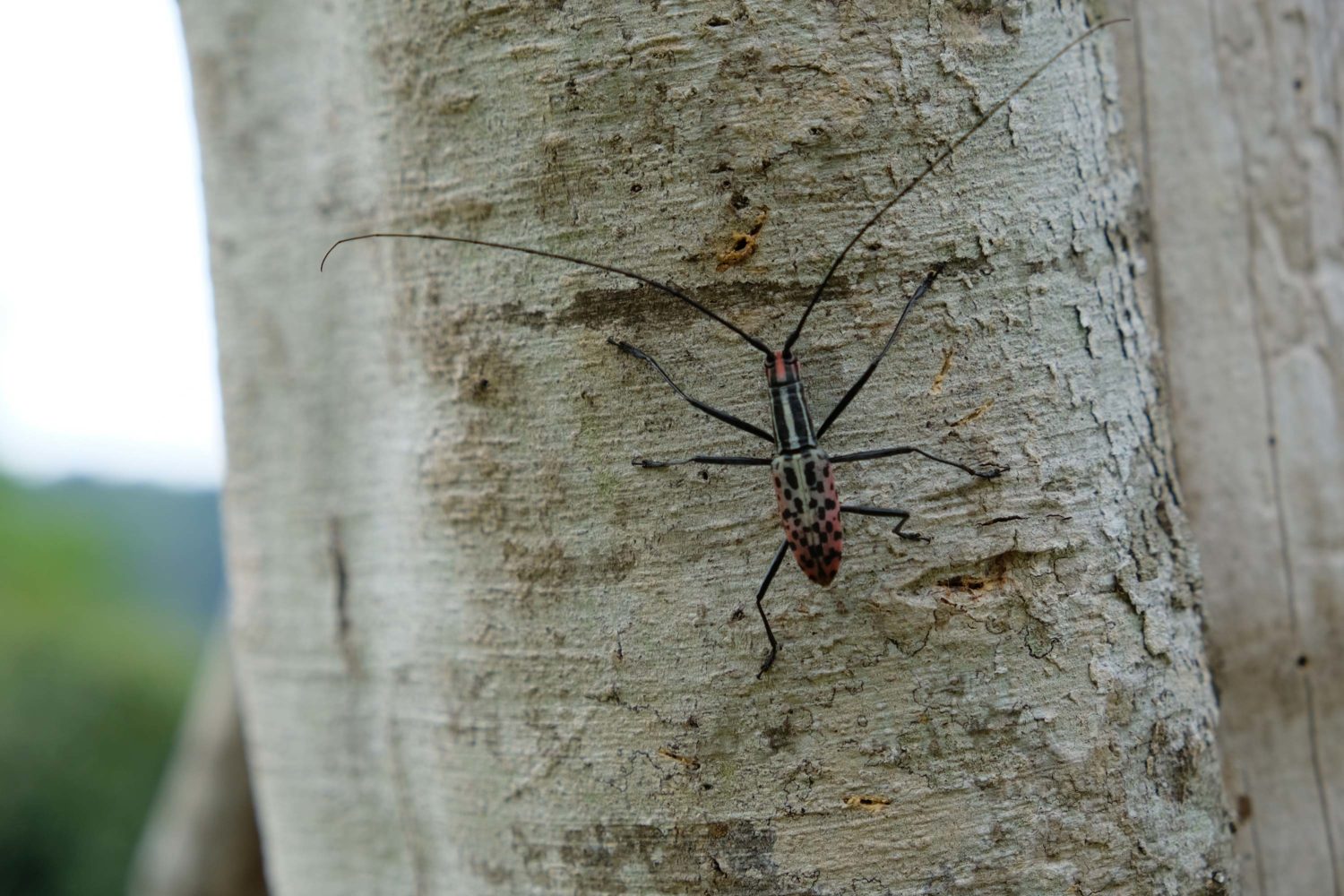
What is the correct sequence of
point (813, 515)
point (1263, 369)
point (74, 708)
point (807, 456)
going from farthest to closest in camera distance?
point (74, 708) → point (1263, 369) → point (807, 456) → point (813, 515)

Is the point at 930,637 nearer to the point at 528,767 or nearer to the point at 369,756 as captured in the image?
the point at 528,767

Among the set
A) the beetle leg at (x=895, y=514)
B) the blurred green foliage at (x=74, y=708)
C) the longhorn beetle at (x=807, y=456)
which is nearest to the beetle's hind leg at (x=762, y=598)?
the longhorn beetle at (x=807, y=456)

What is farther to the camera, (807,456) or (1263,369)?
(1263,369)

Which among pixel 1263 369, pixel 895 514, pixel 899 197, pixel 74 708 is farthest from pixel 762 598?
pixel 74 708

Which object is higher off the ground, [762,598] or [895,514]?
[895,514]

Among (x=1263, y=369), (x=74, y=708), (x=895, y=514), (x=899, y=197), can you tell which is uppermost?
(x=899, y=197)

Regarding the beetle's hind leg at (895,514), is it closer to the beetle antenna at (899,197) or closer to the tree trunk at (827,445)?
the tree trunk at (827,445)

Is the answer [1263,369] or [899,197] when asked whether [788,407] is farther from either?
[1263,369]
